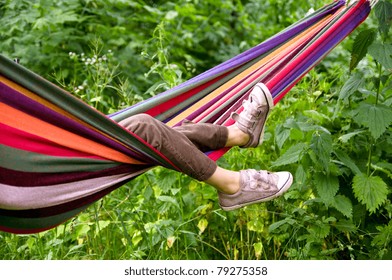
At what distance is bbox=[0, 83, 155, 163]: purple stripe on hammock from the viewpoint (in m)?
1.98

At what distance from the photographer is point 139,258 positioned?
2.63 meters

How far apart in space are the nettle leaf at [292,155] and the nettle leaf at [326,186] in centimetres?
9

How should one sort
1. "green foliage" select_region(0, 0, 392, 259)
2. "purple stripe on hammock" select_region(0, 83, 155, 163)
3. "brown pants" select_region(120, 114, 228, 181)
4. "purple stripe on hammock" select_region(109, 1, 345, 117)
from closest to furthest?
"purple stripe on hammock" select_region(0, 83, 155, 163) → "brown pants" select_region(120, 114, 228, 181) → "green foliage" select_region(0, 0, 392, 259) → "purple stripe on hammock" select_region(109, 1, 345, 117)

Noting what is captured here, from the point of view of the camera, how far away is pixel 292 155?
8.18ft

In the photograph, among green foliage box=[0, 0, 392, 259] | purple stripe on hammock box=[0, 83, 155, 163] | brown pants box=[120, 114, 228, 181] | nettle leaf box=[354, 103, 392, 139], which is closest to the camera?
purple stripe on hammock box=[0, 83, 155, 163]

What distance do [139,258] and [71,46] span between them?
6.08ft

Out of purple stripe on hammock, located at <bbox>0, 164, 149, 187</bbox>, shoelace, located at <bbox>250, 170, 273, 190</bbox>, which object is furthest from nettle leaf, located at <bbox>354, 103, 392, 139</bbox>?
purple stripe on hammock, located at <bbox>0, 164, 149, 187</bbox>

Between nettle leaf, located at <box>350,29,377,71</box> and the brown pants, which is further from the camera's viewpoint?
nettle leaf, located at <box>350,29,377,71</box>

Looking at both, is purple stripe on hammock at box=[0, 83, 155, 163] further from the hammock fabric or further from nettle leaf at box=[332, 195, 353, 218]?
nettle leaf at box=[332, 195, 353, 218]

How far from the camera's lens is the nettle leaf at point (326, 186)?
242 cm

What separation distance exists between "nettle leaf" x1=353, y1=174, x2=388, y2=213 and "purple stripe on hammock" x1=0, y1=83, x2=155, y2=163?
741mm

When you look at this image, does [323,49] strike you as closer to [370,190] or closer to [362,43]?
[362,43]

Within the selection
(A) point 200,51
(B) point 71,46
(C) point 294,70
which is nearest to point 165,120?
(C) point 294,70

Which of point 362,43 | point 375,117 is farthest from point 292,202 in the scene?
point 362,43
